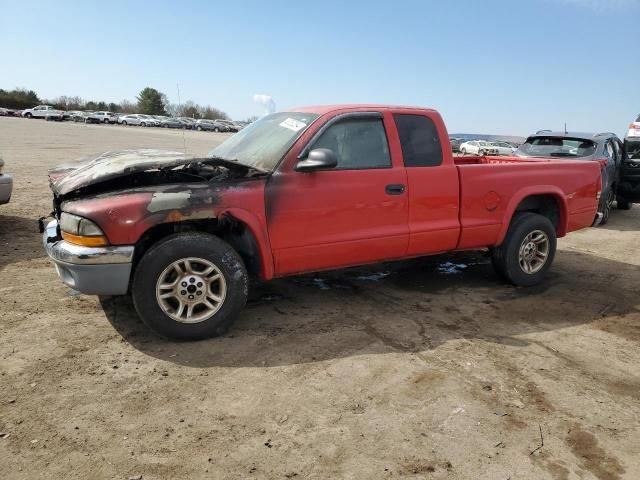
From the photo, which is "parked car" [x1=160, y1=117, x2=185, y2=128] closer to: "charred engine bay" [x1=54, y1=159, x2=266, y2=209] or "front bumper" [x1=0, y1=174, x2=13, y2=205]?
"front bumper" [x1=0, y1=174, x2=13, y2=205]

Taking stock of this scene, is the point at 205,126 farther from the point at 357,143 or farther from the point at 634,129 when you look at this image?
the point at 357,143

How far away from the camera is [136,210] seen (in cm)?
373

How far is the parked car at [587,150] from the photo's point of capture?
31.6 feet

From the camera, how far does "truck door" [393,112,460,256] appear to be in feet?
15.7

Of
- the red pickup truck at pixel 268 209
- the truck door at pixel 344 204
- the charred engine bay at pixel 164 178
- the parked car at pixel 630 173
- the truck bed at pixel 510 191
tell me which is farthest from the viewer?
the parked car at pixel 630 173

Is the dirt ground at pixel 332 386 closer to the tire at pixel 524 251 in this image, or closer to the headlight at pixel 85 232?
the tire at pixel 524 251

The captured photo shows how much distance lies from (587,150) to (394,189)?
6.78m

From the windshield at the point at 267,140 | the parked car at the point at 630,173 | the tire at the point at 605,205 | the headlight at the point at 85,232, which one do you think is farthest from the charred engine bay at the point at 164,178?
the parked car at the point at 630,173

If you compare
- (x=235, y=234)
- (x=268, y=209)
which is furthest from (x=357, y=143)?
(x=235, y=234)

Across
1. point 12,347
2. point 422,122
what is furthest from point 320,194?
point 12,347

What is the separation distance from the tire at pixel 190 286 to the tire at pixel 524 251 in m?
2.96

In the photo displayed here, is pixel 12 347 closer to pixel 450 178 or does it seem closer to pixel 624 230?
pixel 450 178

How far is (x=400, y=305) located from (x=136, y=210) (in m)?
2.59

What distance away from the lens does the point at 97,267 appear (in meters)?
3.71
